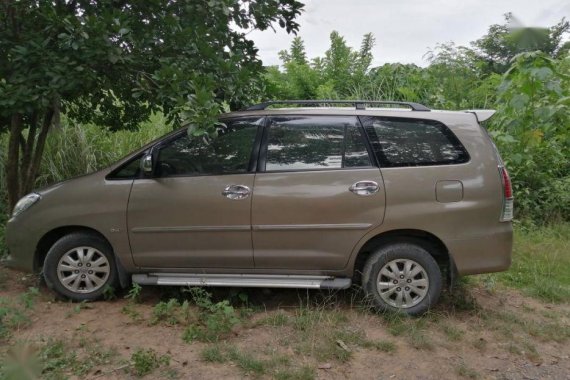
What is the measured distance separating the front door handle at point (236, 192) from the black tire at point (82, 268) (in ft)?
3.82

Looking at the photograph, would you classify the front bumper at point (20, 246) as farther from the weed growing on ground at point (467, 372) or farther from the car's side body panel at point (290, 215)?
the weed growing on ground at point (467, 372)

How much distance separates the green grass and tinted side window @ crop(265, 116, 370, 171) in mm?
2061

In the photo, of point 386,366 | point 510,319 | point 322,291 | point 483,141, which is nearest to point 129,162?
point 322,291

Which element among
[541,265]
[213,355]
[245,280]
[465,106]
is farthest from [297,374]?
[465,106]

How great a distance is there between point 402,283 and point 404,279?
4 cm

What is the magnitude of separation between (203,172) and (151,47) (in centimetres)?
136

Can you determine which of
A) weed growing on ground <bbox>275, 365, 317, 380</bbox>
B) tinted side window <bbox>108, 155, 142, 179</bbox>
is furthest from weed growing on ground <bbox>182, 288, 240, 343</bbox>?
tinted side window <bbox>108, 155, 142, 179</bbox>

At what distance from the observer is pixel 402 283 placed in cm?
418

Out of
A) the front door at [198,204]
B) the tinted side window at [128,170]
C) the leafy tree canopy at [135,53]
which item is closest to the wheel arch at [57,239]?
the front door at [198,204]

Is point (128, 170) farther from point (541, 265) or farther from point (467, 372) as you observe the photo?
point (541, 265)

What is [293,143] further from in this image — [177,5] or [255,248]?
[177,5]

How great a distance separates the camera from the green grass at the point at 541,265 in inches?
196

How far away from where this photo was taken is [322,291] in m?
4.70

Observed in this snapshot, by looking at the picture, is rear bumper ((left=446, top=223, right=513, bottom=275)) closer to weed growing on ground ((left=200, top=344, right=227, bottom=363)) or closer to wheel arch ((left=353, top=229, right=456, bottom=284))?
wheel arch ((left=353, top=229, right=456, bottom=284))
